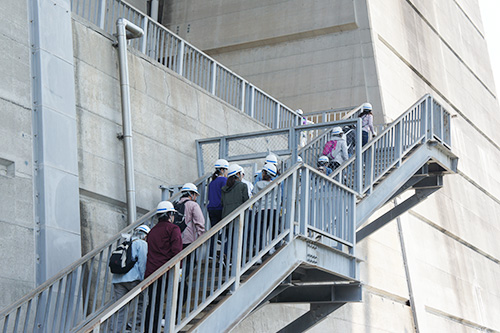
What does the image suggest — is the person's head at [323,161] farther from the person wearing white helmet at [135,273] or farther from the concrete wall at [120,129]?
the person wearing white helmet at [135,273]

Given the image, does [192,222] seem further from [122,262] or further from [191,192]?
[122,262]

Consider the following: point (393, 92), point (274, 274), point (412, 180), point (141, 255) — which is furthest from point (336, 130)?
point (393, 92)

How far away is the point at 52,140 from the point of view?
11016 millimetres

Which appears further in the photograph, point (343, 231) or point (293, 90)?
point (293, 90)

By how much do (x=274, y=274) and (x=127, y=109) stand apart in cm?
516

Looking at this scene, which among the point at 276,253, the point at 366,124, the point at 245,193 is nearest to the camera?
the point at 276,253

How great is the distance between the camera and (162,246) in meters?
8.49

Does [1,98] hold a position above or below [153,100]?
below

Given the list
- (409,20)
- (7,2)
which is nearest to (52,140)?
(7,2)

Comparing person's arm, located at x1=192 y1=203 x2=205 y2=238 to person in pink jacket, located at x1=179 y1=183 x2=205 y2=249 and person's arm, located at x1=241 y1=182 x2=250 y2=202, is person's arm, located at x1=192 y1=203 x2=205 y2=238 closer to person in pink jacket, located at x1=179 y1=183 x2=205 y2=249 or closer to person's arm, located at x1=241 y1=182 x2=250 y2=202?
person in pink jacket, located at x1=179 y1=183 x2=205 y2=249

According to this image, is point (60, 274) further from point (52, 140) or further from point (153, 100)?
point (153, 100)

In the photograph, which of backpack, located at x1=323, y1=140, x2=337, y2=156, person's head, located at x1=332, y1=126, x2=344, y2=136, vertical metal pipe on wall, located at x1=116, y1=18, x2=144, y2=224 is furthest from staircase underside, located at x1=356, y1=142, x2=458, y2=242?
vertical metal pipe on wall, located at x1=116, y1=18, x2=144, y2=224

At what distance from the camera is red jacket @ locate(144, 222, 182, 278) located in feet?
27.7

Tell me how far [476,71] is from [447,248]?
1262cm
